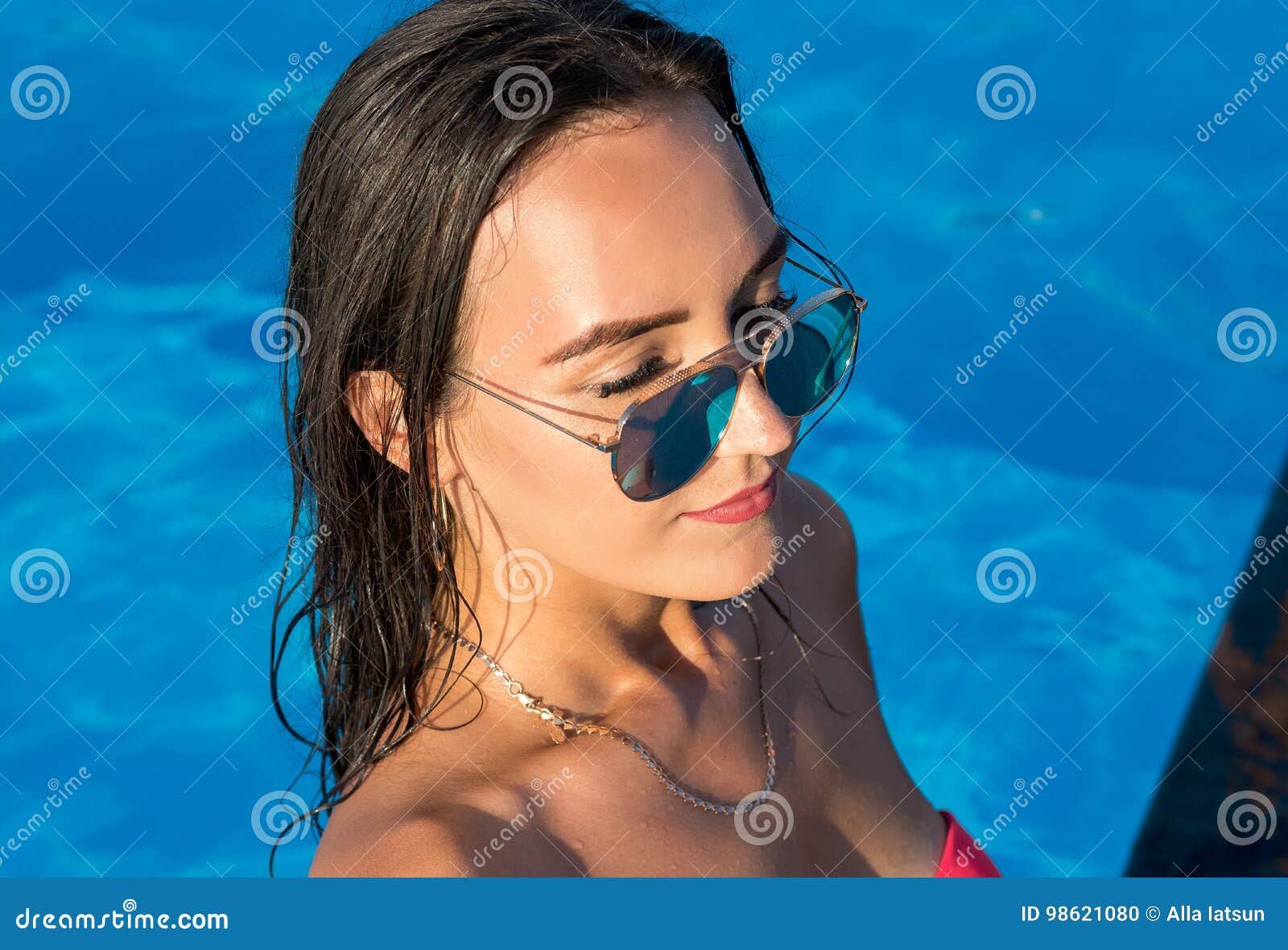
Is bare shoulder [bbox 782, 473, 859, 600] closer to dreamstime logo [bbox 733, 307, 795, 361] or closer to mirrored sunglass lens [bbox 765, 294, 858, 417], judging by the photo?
mirrored sunglass lens [bbox 765, 294, 858, 417]

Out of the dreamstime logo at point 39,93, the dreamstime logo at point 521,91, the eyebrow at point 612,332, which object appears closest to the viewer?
the eyebrow at point 612,332

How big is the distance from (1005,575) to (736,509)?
12.0 ft

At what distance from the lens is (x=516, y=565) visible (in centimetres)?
222

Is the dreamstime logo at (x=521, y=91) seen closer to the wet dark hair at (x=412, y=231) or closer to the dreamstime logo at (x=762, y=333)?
the wet dark hair at (x=412, y=231)

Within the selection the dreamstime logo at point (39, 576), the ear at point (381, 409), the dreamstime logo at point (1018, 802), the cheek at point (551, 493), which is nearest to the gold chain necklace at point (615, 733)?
the cheek at point (551, 493)

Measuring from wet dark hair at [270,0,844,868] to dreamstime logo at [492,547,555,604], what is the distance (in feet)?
0.26

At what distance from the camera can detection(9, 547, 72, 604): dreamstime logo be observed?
5.05 m

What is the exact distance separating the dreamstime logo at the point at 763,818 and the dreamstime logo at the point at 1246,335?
418 cm

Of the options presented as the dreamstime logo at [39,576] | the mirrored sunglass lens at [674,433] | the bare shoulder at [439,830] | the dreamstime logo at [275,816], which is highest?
the mirrored sunglass lens at [674,433]

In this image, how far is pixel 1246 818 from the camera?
163 inches

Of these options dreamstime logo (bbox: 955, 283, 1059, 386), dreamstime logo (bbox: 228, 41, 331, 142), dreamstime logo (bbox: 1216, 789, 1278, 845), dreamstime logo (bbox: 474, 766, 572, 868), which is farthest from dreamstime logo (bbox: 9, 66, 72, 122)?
dreamstime logo (bbox: 1216, 789, 1278, 845)

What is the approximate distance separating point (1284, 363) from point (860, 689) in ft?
12.5

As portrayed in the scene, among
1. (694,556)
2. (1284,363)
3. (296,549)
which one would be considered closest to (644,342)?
(694,556)

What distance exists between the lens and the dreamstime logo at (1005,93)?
6.67 meters
